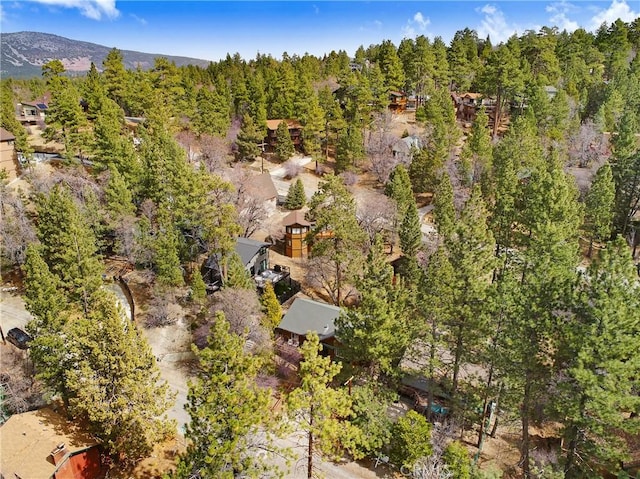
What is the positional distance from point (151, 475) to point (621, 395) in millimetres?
22093

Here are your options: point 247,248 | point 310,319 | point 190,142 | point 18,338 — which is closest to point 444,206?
point 310,319

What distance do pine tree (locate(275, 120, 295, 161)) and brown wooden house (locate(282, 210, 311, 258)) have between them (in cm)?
2124

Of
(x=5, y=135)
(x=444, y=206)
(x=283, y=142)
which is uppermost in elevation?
(x=283, y=142)

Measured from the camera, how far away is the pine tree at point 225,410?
15.6 m

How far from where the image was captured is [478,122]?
5612 centimetres

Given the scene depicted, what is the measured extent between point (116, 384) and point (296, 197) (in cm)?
3819

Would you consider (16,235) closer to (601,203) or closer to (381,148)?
(381,148)

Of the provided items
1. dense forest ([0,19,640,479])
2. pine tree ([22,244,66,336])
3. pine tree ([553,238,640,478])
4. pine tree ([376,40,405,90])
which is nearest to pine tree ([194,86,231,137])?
dense forest ([0,19,640,479])

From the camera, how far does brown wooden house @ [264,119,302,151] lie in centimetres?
7025

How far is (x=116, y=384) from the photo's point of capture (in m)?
20.4

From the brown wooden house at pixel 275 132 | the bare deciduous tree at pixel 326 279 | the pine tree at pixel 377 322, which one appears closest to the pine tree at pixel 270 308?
the bare deciduous tree at pixel 326 279

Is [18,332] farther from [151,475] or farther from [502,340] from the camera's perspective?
[502,340]

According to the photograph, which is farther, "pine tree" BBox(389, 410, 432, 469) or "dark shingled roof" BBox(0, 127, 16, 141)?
"dark shingled roof" BBox(0, 127, 16, 141)

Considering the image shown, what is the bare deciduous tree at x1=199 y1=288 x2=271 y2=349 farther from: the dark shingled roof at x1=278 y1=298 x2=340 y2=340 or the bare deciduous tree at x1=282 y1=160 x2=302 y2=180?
the bare deciduous tree at x1=282 y1=160 x2=302 y2=180
